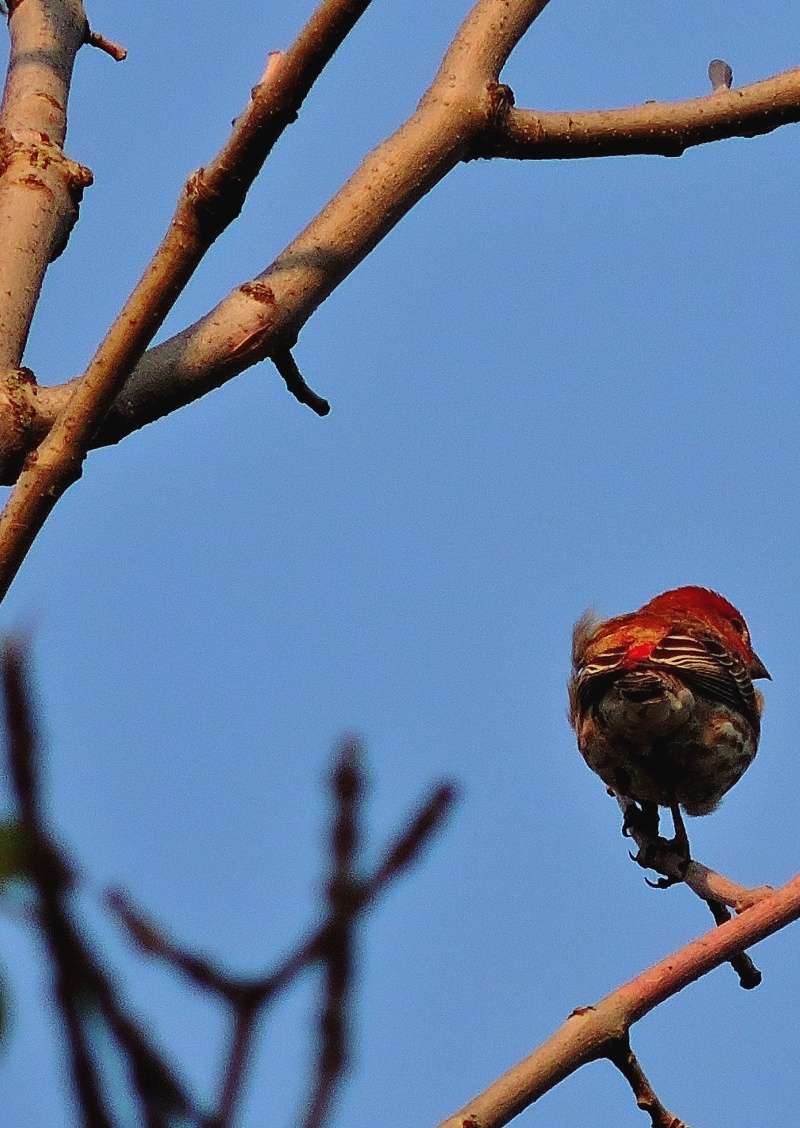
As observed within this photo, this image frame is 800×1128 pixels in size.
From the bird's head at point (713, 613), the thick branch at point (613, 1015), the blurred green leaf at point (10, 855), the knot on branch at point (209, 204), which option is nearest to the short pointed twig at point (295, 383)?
the knot on branch at point (209, 204)

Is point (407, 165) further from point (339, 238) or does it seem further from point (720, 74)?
point (720, 74)

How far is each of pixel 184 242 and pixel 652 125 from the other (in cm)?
175

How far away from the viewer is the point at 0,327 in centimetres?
385

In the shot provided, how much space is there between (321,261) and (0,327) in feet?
2.52

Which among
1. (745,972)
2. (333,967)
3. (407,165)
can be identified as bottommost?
(745,972)

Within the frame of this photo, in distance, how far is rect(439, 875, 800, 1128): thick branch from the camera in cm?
271

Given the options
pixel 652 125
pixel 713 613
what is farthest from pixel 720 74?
pixel 713 613

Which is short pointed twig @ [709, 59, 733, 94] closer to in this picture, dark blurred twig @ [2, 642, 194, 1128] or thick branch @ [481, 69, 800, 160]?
thick branch @ [481, 69, 800, 160]

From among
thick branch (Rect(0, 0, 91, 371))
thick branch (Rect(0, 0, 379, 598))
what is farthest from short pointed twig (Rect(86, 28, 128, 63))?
thick branch (Rect(0, 0, 379, 598))

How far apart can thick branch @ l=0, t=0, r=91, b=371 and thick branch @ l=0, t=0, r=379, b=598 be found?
103cm

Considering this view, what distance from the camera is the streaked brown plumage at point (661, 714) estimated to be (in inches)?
283

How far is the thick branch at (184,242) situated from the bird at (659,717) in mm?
4387

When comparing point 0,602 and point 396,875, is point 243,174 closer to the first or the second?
point 0,602

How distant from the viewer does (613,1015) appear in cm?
307
